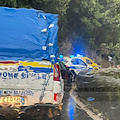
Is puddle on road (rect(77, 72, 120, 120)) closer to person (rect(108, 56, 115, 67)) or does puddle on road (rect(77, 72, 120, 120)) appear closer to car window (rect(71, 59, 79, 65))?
car window (rect(71, 59, 79, 65))

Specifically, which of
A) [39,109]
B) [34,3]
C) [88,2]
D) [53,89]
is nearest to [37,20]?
[53,89]

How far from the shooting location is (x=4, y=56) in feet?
15.8

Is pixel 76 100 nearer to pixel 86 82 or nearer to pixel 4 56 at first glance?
pixel 86 82

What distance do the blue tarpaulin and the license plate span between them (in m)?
0.85

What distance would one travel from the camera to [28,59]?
477 centimetres

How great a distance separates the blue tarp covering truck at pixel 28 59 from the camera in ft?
15.1

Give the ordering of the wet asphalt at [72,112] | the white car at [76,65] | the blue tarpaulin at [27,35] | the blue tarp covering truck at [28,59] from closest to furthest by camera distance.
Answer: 1. the blue tarp covering truck at [28,59]
2. the blue tarpaulin at [27,35]
3. the wet asphalt at [72,112]
4. the white car at [76,65]

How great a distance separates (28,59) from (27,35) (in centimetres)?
58

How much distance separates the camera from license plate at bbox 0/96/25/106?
4.66 metres

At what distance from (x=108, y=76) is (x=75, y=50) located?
13.9 meters

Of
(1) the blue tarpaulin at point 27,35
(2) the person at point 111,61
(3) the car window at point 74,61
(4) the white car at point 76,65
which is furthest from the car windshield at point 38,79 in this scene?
(2) the person at point 111,61

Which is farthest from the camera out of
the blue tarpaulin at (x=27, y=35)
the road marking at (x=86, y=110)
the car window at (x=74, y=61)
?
the car window at (x=74, y=61)

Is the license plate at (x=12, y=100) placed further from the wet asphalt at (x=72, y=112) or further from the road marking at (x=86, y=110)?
the road marking at (x=86, y=110)

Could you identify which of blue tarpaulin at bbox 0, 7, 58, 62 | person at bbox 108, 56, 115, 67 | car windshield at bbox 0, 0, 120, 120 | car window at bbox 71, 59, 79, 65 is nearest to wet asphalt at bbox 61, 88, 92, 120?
car windshield at bbox 0, 0, 120, 120
